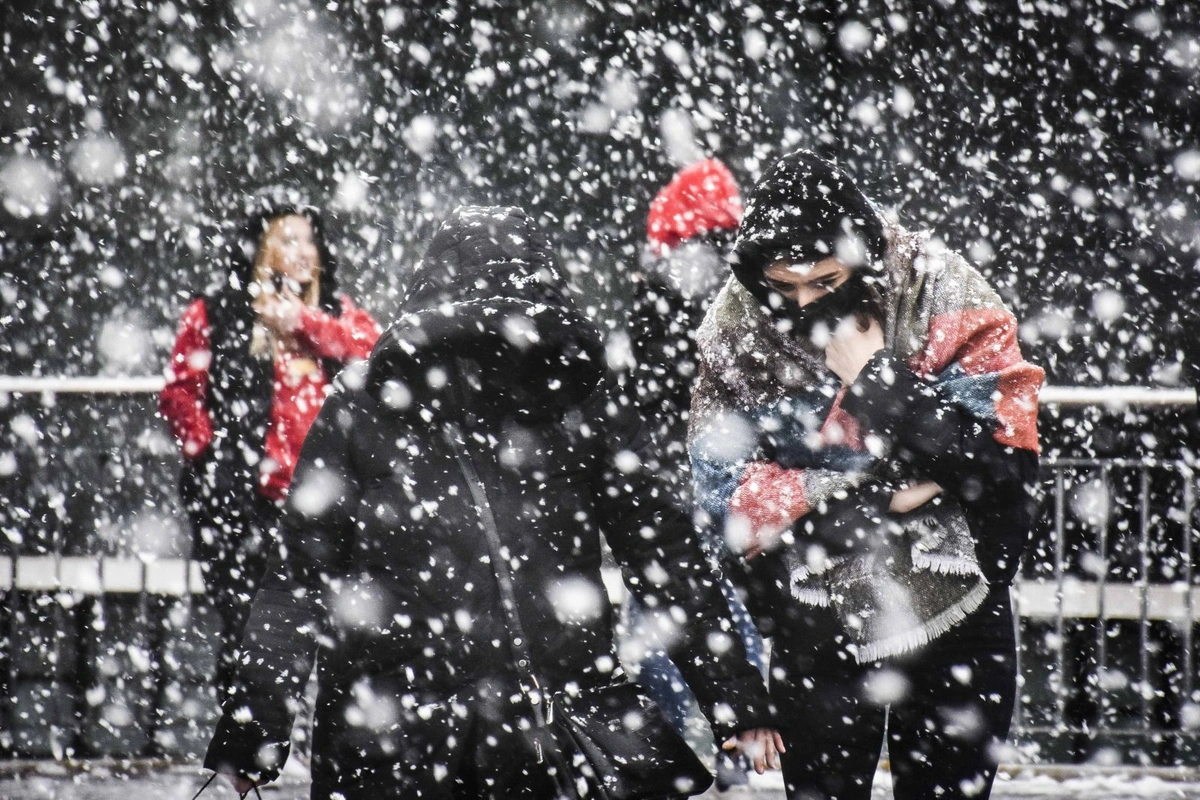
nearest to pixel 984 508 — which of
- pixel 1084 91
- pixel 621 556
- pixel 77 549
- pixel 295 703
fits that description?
pixel 621 556

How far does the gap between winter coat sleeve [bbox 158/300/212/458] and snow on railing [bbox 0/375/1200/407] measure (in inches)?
15.3

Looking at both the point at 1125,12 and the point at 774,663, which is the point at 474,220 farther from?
the point at 1125,12

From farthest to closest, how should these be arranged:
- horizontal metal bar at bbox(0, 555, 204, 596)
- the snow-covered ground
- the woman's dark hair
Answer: horizontal metal bar at bbox(0, 555, 204, 596)
the snow-covered ground
the woman's dark hair

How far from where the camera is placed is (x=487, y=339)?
246 centimetres

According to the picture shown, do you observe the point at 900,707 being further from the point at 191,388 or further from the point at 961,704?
the point at 191,388

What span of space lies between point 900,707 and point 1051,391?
3.03 meters

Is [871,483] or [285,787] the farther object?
[285,787]

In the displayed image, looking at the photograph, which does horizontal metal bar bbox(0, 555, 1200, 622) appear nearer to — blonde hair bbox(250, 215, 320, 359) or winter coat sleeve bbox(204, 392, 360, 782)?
blonde hair bbox(250, 215, 320, 359)

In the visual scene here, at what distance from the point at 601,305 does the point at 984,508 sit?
635cm

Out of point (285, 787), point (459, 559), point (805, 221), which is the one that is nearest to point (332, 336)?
point (285, 787)

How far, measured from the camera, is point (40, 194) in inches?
358

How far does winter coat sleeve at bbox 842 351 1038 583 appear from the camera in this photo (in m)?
2.40

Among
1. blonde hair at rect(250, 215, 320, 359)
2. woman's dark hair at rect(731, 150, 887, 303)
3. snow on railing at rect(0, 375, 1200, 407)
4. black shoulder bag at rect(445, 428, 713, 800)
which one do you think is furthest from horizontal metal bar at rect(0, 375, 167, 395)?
woman's dark hair at rect(731, 150, 887, 303)

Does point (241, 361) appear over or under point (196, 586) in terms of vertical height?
over
